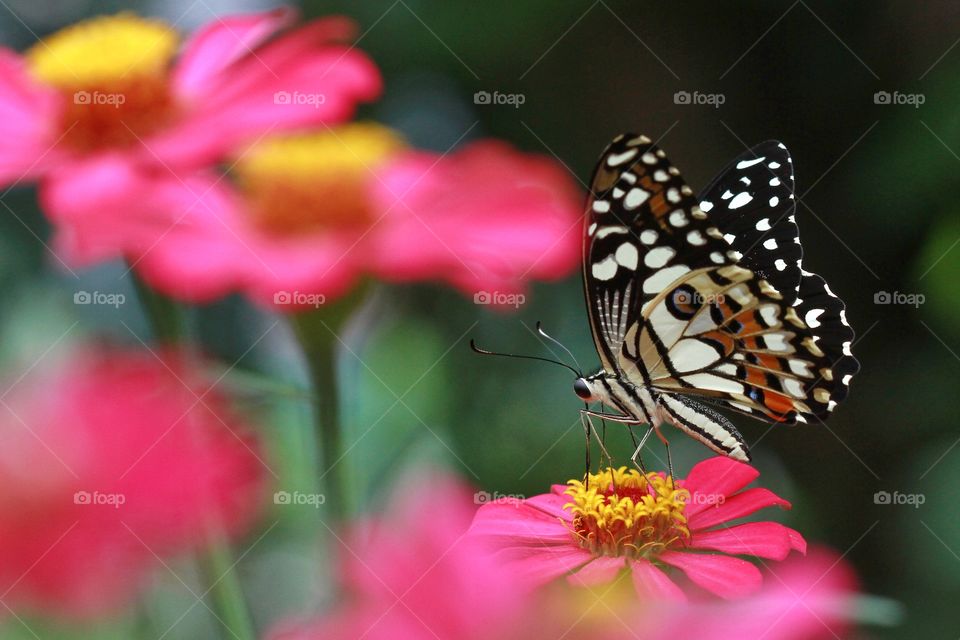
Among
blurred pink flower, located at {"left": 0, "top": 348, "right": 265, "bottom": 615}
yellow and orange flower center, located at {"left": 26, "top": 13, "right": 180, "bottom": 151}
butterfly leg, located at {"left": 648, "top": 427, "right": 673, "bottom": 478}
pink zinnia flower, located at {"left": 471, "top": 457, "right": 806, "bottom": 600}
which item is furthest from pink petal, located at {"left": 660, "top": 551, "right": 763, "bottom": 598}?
yellow and orange flower center, located at {"left": 26, "top": 13, "right": 180, "bottom": 151}

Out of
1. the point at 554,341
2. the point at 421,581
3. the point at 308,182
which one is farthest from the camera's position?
the point at 554,341

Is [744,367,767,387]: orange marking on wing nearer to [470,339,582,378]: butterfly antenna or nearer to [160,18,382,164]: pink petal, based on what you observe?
[470,339,582,378]: butterfly antenna

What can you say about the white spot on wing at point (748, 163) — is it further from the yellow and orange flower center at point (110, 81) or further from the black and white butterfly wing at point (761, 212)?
the yellow and orange flower center at point (110, 81)

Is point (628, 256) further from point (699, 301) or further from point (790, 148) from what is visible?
point (790, 148)

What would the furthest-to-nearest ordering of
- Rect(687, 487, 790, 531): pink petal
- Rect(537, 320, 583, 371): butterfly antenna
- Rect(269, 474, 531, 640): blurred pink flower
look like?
1. Rect(537, 320, 583, 371): butterfly antenna
2. Rect(687, 487, 790, 531): pink petal
3. Rect(269, 474, 531, 640): blurred pink flower

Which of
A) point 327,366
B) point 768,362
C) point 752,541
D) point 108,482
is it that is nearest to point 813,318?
point 768,362

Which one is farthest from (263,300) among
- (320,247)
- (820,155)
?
(820,155)
